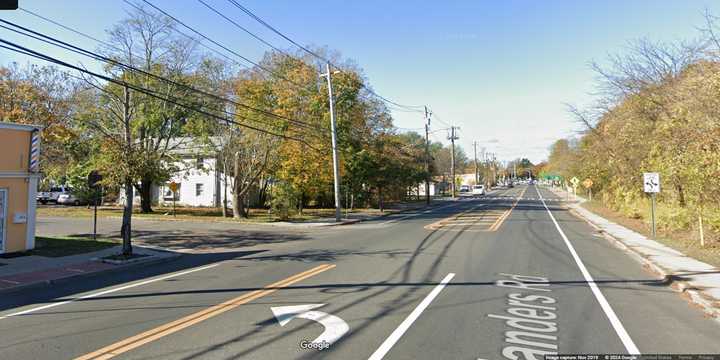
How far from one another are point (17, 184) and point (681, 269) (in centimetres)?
1926

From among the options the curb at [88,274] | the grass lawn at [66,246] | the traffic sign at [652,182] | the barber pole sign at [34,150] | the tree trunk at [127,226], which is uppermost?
the barber pole sign at [34,150]

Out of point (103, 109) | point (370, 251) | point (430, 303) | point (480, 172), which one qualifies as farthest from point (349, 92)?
point (480, 172)

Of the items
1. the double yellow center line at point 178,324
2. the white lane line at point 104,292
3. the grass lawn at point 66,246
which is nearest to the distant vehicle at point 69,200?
the grass lawn at point 66,246

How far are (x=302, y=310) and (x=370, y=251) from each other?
23.1ft

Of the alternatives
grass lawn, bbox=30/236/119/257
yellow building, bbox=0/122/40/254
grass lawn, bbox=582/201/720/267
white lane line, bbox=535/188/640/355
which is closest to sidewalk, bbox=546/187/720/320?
grass lawn, bbox=582/201/720/267

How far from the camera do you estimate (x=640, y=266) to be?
37.6ft

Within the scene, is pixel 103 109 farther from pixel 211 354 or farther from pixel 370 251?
pixel 211 354

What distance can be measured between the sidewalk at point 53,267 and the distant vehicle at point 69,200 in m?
32.1

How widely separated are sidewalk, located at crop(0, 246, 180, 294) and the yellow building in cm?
104

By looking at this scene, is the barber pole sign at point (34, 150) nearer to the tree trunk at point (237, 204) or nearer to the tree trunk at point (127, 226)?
the tree trunk at point (127, 226)

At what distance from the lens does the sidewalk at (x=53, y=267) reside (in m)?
9.87

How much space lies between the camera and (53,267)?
11656 mm

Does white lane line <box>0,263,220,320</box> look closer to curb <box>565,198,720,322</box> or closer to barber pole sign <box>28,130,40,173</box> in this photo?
barber pole sign <box>28,130,40,173</box>

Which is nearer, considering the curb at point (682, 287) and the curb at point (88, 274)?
the curb at point (682, 287)
